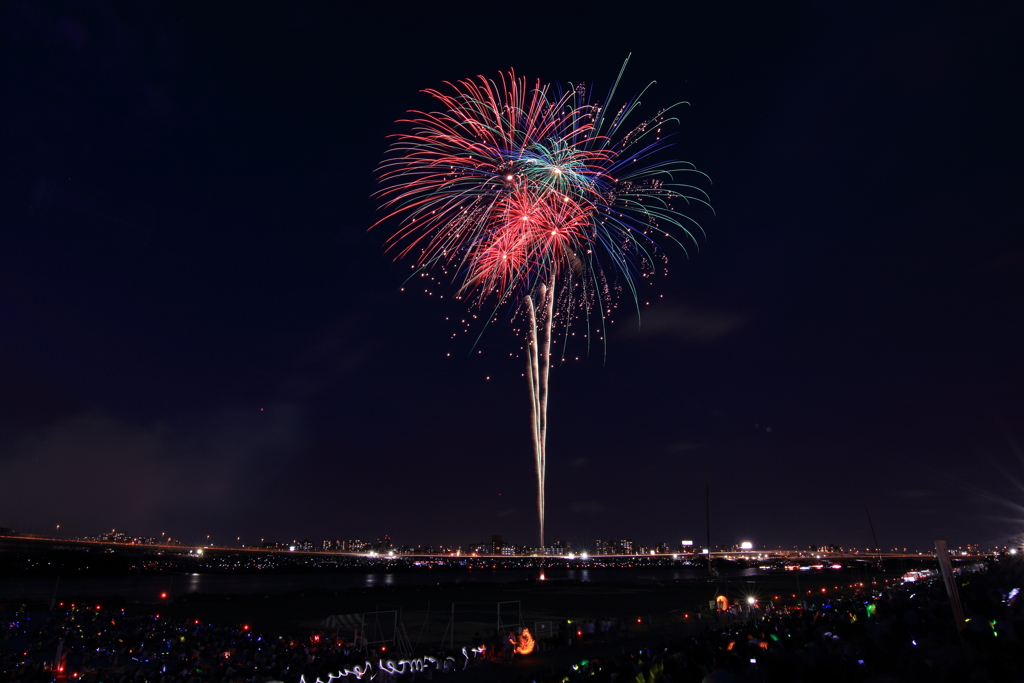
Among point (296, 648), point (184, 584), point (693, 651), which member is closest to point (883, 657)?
point (693, 651)

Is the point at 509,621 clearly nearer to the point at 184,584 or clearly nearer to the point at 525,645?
the point at 525,645

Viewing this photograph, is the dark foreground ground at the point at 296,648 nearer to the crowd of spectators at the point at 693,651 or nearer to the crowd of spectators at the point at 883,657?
the crowd of spectators at the point at 693,651

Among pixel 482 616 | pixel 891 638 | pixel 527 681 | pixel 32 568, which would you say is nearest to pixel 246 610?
pixel 482 616

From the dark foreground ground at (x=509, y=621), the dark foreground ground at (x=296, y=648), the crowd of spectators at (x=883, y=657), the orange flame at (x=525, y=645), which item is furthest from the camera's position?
the orange flame at (x=525, y=645)

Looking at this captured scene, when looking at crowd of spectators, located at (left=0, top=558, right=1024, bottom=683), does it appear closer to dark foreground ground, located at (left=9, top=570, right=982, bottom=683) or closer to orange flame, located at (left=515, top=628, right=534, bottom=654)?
dark foreground ground, located at (left=9, top=570, right=982, bottom=683)

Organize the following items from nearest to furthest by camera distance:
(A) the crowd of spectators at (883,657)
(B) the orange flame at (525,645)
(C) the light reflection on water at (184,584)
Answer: (A) the crowd of spectators at (883,657) < (B) the orange flame at (525,645) < (C) the light reflection on water at (184,584)

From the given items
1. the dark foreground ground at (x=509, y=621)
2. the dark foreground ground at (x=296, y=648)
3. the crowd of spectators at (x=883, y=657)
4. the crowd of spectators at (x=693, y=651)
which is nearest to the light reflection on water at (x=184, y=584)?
the dark foreground ground at (x=509, y=621)

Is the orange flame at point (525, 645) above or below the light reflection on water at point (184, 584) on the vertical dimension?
above

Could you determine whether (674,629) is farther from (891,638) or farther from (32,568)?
(32,568)

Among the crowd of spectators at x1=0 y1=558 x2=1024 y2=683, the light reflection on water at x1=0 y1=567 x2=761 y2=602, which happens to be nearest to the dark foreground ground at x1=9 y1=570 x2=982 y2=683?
the crowd of spectators at x1=0 y1=558 x2=1024 y2=683
